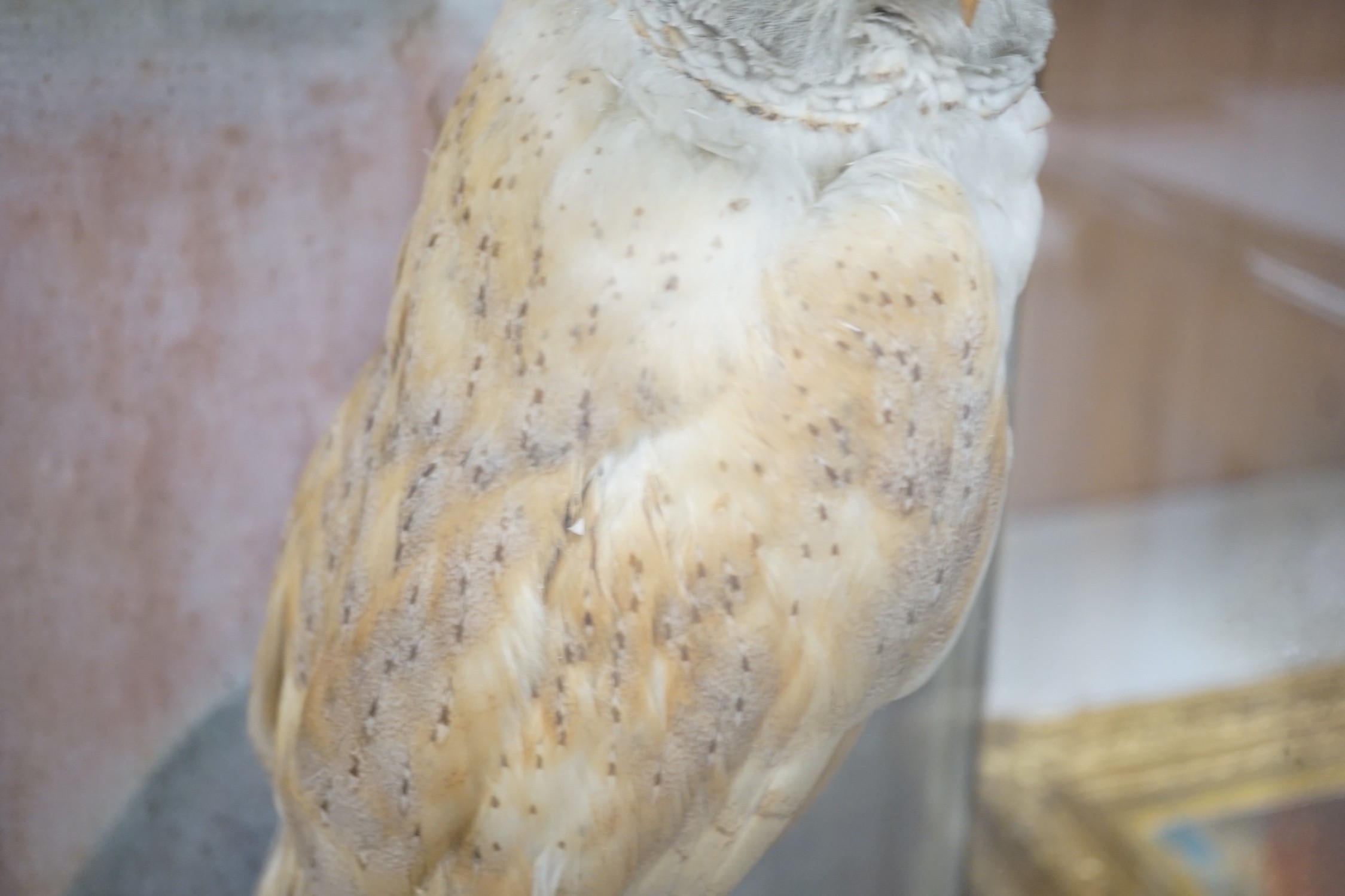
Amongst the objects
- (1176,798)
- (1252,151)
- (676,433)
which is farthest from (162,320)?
(1176,798)

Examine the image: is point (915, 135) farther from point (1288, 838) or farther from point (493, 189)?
point (1288, 838)

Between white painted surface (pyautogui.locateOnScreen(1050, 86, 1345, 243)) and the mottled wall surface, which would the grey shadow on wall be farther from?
white painted surface (pyautogui.locateOnScreen(1050, 86, 1345, 243))

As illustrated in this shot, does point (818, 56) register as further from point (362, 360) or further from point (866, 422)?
point (362, 360)

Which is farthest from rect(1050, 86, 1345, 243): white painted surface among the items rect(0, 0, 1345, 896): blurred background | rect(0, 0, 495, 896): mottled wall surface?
rect(0, 0, 495, 896): mottled wall surface

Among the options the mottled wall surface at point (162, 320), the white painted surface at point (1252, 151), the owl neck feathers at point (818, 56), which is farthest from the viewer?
the white painted surface at point (1252, 151)

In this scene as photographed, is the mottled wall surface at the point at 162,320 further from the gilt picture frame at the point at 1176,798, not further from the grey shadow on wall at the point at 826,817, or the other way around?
the gilt picture frame at the point at 1176,798

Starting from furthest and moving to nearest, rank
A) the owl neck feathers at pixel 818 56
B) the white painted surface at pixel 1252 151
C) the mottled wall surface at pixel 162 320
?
the white painted surface at pixel 1252 151
the mottled wall surface at pixel 162 320
the owl neck feathers at pixel 818 56

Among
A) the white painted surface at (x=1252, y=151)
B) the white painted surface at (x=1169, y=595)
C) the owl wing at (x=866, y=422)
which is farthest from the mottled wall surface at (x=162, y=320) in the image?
the white painted surface at (x=1169, y=595)

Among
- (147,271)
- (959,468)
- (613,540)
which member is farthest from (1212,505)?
(147,271)

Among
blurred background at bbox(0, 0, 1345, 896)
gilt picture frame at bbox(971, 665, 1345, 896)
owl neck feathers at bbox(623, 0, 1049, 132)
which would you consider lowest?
gilt picture frame at bbox(971, 665, 1345, 896)
